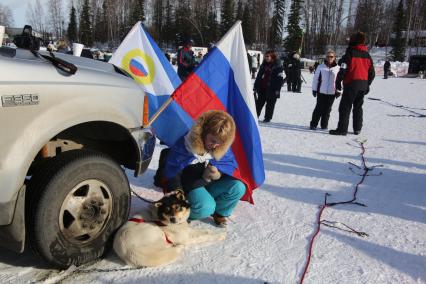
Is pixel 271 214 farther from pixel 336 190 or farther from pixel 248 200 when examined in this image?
pixel 336 190

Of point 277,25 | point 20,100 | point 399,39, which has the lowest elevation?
point 20,100

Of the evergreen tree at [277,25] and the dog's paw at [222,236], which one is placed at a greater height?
the evergreen tree at [277,25]

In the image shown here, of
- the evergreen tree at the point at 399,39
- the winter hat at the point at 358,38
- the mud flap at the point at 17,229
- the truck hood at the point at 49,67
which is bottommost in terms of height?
the mud flap at the point at 17,229

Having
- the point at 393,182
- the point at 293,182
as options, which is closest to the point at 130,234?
the point at 293,182

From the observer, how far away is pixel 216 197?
12.6ft

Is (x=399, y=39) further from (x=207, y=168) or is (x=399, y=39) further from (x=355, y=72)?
(x=207, y=168)

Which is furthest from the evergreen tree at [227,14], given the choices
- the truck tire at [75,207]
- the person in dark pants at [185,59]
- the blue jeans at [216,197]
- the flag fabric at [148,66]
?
the truck tire at [75,207]

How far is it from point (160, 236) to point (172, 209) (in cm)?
23

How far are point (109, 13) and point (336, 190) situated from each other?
66.7 metres

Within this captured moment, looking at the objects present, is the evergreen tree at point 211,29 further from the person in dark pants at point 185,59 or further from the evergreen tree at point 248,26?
the person in dark pants at point 185,59

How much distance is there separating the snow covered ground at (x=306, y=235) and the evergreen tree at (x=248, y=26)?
60.1 m

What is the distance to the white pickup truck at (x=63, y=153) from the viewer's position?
2291 millimetres

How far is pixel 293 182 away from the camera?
17.4 ft

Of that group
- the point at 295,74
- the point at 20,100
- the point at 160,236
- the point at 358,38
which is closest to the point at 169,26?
the point at 295,74
